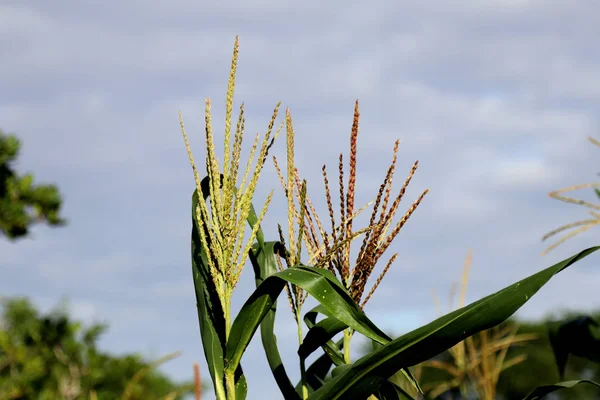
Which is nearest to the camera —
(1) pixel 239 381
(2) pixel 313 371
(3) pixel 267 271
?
(1) pixel 239 381

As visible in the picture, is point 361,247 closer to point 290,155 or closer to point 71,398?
point 290,155

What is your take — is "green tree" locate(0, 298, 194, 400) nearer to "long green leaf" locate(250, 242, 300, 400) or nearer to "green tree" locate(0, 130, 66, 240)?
"green tree" locate(0, 130, 66, 240)

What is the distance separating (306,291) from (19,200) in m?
8.32

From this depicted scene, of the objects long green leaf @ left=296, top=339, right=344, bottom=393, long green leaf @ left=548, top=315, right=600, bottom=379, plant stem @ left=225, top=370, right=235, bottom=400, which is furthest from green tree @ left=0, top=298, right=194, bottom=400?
plant stem @ left=225, top=370, right=235, bottom=400

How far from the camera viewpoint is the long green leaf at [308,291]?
1975 mm

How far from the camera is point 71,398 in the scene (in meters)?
10.0

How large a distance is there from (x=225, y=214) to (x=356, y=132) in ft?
1.61

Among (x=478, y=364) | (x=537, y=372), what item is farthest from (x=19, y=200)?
(x=537, y=372)

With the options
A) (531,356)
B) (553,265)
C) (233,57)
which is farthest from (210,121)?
(531,356)

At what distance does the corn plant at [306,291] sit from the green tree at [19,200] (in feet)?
25.0

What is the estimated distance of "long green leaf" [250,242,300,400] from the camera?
2305 mm

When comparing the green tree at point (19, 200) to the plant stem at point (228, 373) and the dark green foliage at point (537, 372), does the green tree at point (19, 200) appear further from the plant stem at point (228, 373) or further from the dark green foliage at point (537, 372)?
the dark green foliage at point (537, 372)

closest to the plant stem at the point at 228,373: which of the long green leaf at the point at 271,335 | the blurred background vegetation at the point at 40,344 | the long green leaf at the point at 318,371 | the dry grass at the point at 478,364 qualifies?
the long green leaf at the point at 271,335

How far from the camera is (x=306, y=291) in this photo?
6.74ft
